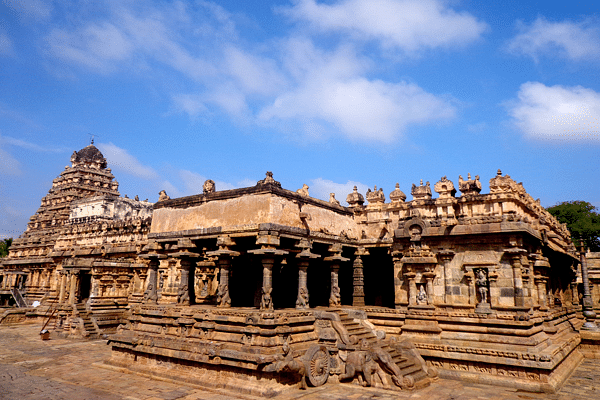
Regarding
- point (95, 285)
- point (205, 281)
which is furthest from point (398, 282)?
point (95, 285)

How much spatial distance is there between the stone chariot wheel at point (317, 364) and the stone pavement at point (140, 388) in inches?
10.4

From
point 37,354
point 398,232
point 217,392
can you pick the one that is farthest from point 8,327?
point 398,232

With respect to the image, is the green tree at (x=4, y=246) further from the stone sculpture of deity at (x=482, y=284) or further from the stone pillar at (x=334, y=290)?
the stone sculpture of deity at (x=482, y=284)

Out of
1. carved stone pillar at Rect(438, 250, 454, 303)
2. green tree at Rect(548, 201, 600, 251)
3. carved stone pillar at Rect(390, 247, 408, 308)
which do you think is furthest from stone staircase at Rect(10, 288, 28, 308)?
green tree at Rect(548, 201, 600, 251)

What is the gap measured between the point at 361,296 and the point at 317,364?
6.26 metres

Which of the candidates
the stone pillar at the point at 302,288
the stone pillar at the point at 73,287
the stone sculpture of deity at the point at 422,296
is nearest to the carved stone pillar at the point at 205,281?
the stone pillar at the point at 302,288

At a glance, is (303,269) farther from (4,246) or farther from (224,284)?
(4,246)

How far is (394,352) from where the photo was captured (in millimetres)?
13578

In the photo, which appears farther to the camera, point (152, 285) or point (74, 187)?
point (74, 187)

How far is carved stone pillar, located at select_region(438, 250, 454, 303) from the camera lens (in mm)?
15109

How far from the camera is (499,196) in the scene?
48.1 ft

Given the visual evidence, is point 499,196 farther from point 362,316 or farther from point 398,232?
point 362,316

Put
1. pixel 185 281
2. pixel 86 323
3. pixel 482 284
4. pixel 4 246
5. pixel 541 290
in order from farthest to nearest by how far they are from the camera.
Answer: pixel 4 246 < pixel 86 323 < pixel 185 281 < pixel 541 290 < pixel 482 284

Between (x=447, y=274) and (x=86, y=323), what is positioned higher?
(x=447, y=274)
